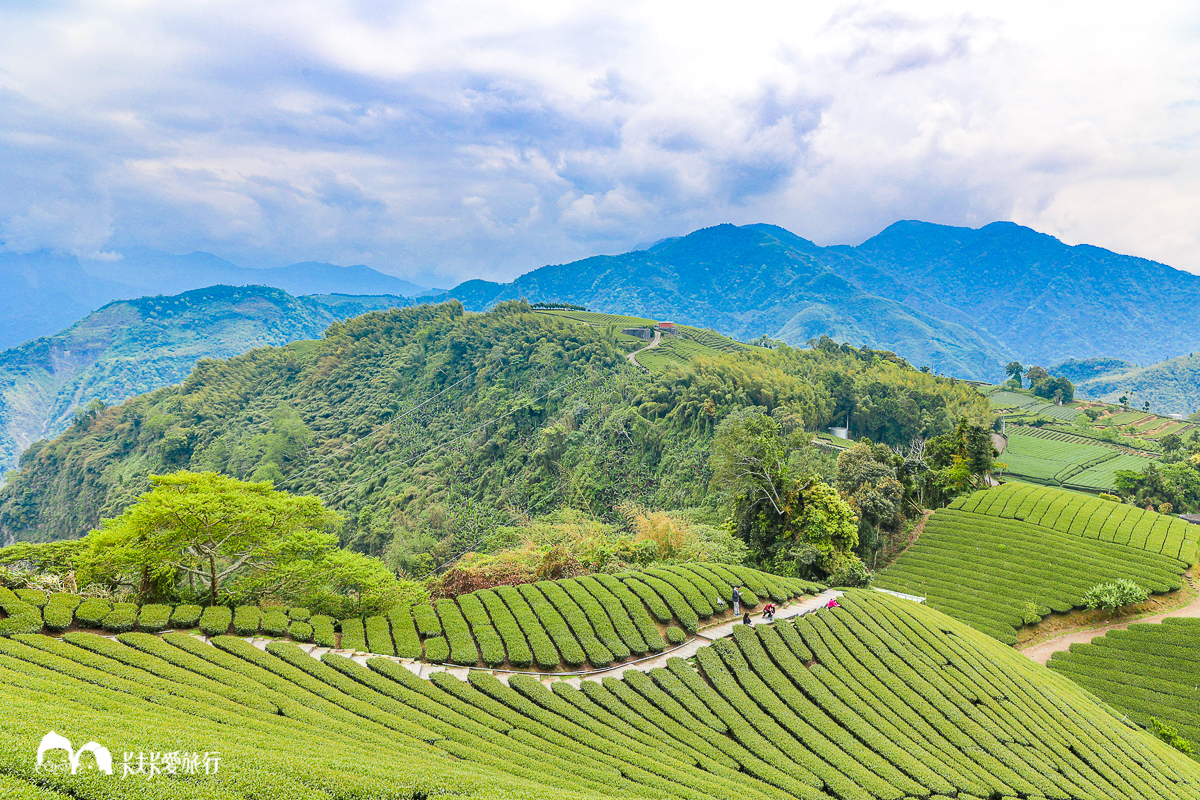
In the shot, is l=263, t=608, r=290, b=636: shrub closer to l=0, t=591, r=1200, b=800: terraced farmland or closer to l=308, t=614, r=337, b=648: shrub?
l=308, t=614, r=337, b=648: shrub

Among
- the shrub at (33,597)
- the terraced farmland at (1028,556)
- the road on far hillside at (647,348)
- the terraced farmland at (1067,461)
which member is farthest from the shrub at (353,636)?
the terraced farmland at (1067,461)

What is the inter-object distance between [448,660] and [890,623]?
2354cm

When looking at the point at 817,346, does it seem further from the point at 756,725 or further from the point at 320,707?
the point at 320,707

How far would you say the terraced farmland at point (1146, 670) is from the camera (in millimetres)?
32344

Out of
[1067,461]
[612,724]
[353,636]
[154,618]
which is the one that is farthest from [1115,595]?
[1067,461]

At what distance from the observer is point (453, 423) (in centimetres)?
9981

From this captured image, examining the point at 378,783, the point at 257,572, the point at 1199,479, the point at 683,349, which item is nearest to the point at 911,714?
the point at 378,783

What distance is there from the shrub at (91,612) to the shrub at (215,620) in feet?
10.1

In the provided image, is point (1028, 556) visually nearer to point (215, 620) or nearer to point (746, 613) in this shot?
point (746, 613)

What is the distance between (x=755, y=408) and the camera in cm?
6894

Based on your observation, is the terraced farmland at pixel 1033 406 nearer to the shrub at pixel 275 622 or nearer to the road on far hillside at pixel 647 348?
the road on far hillside at pixel 647 348

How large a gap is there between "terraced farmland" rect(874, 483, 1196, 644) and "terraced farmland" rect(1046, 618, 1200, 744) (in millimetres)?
3447

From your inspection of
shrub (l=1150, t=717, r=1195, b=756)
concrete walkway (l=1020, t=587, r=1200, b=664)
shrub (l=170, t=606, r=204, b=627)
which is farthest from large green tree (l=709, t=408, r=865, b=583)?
shrub (l=170, t=606, r=204, b=627)

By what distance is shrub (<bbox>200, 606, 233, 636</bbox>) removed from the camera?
21219 millimetres
